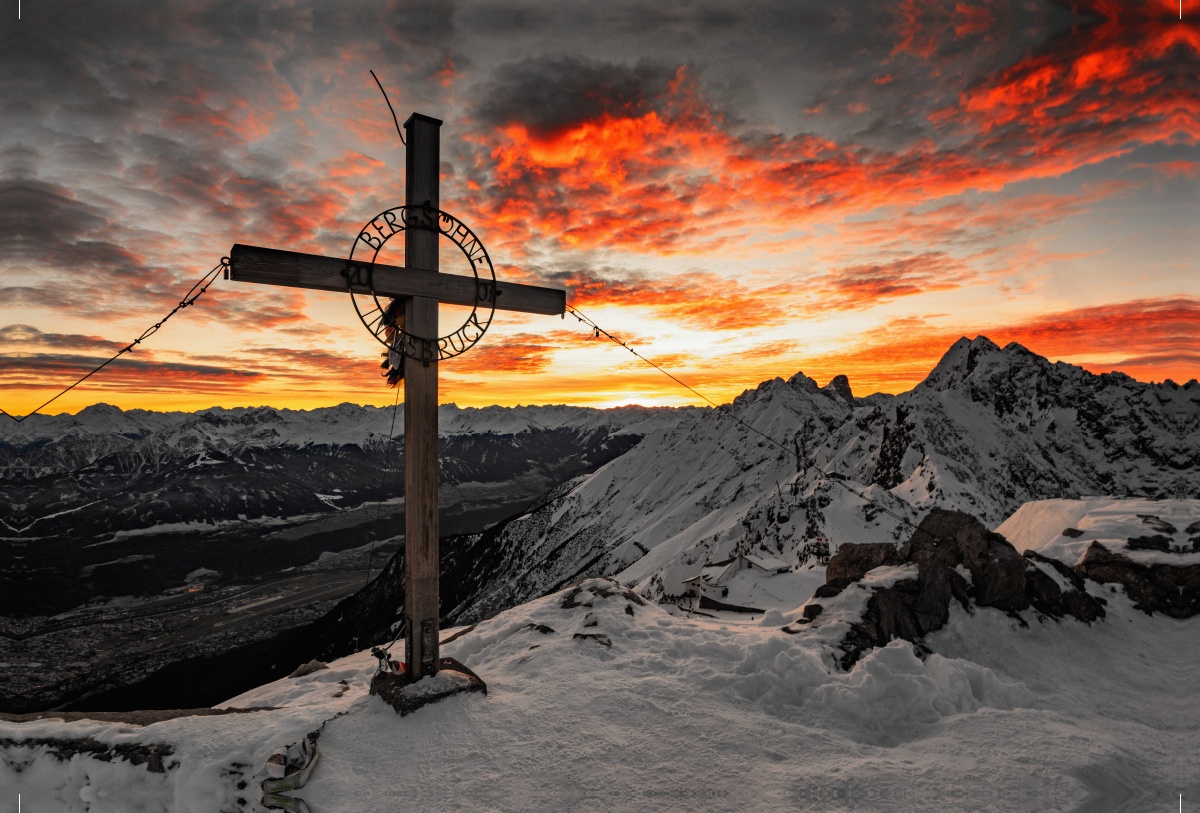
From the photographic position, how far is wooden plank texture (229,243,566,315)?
7363mm

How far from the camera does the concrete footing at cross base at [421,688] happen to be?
7484 millimetres

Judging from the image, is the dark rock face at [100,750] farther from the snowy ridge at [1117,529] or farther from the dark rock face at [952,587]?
the snowy ridge at [1117,529]

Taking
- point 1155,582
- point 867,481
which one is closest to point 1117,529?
point 1155,582

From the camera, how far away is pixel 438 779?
612 centimetres

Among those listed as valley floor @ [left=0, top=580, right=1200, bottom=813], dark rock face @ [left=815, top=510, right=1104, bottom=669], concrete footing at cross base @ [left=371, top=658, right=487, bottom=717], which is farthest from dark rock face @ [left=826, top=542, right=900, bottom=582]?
concrete footing at cross base @ [left=371, top=658, right=487, bottom=717]

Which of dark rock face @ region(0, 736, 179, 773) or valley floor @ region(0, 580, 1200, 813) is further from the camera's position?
dark rock face @ region(0, 736, 179, 773)

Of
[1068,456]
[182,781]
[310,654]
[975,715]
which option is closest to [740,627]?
[975,715]

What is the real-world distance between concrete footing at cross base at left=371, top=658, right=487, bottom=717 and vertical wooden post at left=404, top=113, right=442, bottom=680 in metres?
0.26

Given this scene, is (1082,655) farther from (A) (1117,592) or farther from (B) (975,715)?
(B) (975,715)

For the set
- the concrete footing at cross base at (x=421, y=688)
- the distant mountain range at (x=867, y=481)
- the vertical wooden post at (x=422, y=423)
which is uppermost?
the vertical wooden post at (x=422, y=423)

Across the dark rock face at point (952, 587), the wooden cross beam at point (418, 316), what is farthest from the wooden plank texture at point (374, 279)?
the dark rock face at point (952, 587)

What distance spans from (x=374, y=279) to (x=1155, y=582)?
18842 millimetres

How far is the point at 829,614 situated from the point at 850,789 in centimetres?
569

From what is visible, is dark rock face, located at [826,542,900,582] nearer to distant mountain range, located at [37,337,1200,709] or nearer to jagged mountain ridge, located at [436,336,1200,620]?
jagged mountain ridge, located at [436,336,1200,620]
